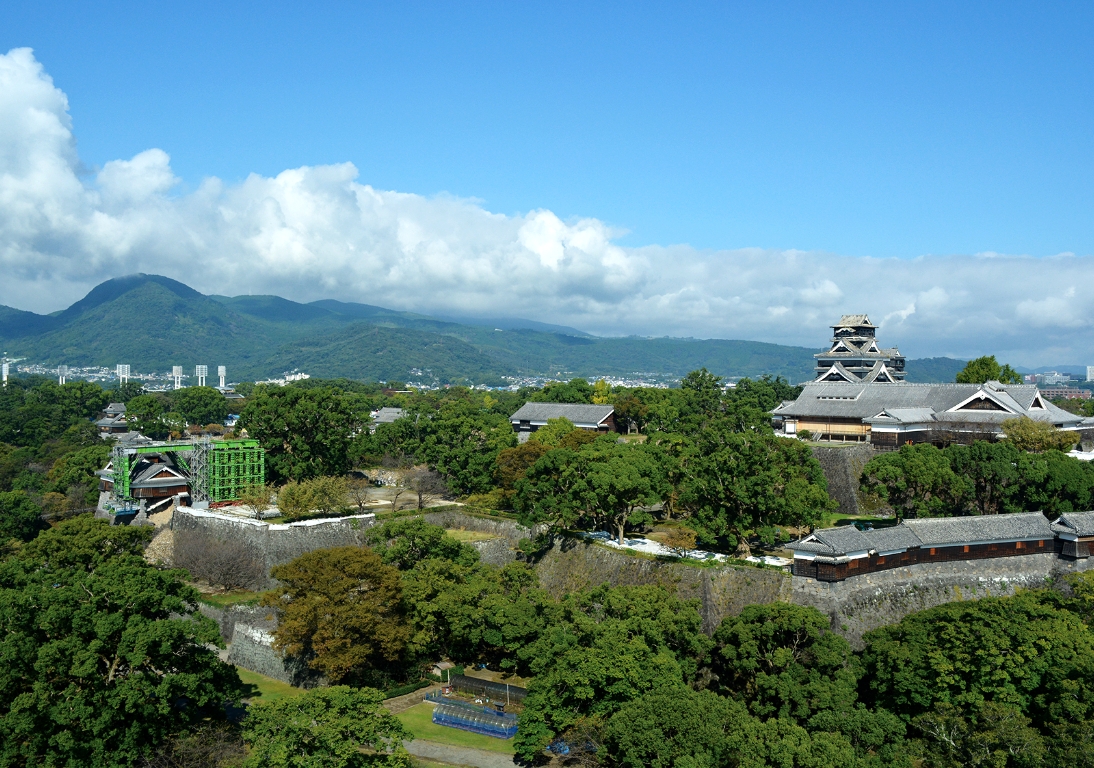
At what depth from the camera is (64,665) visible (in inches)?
755

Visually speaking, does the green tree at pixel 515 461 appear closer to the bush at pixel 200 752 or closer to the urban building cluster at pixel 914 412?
the urban building cluster at pixel 914 412

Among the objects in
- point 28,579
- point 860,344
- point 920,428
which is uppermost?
point 860,344

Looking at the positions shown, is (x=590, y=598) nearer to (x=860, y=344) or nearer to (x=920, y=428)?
(x=920, y=428)

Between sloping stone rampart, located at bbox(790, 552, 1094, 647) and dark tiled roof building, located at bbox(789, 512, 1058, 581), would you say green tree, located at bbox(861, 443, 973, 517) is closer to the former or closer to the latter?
dark tiled roof building, located at bbox(789, 512, 1058, 581)

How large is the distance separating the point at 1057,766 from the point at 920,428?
24.0 m

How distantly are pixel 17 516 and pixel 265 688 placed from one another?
2273cm

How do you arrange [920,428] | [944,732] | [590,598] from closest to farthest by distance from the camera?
[944,732]
[590,598]
[920,428]

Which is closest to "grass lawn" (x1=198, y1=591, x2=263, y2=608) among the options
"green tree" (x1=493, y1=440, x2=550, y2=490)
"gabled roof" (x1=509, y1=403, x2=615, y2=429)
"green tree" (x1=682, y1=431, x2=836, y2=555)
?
"green tree" (x1=493, y1=440, x2=550, y2=490)

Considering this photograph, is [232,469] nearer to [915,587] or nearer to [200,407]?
[915,587]

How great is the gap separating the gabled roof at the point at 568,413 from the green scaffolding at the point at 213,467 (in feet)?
64.7

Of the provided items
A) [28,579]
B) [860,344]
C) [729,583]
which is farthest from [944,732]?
[860,344]

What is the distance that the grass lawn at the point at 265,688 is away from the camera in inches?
1002

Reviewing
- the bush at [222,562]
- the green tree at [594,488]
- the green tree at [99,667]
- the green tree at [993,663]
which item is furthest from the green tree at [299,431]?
the green tree at [993,663]

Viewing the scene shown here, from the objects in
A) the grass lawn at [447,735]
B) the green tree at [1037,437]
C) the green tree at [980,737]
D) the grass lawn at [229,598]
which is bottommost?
the grass lawn at [447,735]
